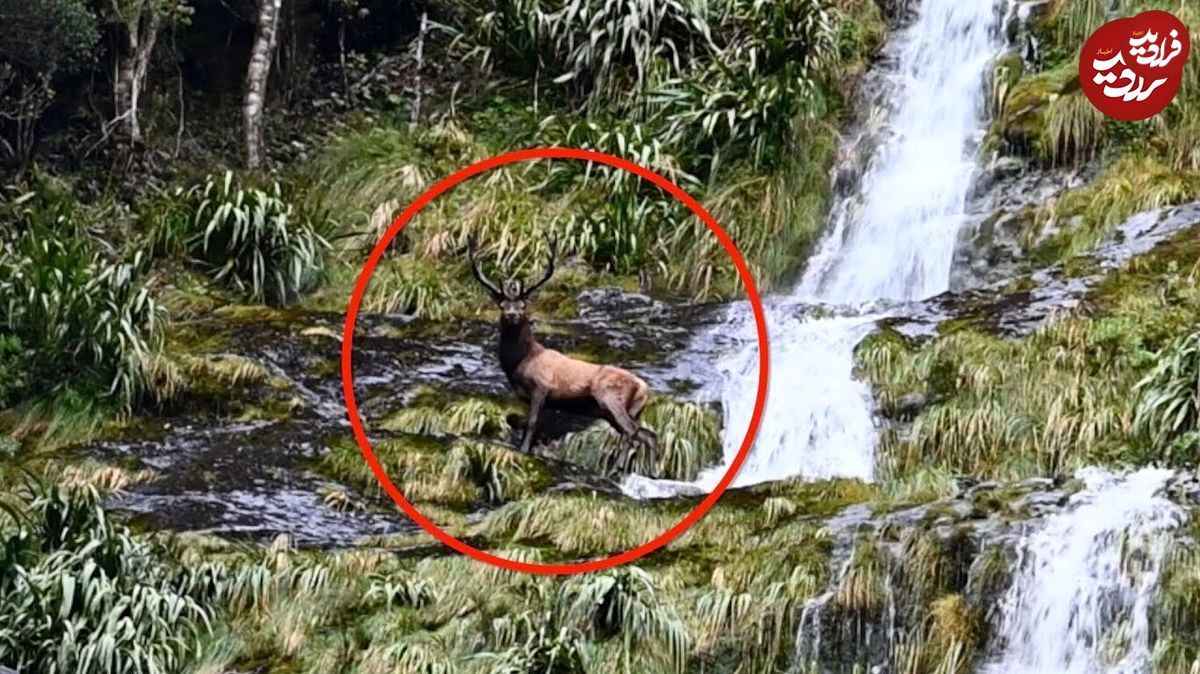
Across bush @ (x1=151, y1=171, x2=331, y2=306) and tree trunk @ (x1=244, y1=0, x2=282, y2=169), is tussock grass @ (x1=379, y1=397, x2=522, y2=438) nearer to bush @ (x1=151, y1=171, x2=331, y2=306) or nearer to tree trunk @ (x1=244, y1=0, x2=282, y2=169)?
bush @ (x1=151, y1=171, x2=331, y2=306)

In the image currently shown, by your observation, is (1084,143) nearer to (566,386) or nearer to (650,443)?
(650,443)

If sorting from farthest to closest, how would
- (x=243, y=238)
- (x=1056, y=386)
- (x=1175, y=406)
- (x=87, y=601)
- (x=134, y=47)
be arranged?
(x=134, y=47) → (x=243, y=238) → (x=1056, y=386) → (x=1175, y=406) → (x=87, y=601)

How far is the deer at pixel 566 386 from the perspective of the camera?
1277 cm

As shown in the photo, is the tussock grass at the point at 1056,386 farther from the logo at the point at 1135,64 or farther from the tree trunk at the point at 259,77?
the tree trunk at the point at 259,77

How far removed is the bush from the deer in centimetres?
381

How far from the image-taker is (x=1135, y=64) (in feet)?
57.3

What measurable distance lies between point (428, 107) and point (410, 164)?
5.17 ft

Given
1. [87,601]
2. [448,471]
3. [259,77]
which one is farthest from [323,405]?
[259,77]

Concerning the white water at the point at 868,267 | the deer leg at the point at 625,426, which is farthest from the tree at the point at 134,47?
the deer leg at the point at 625,426

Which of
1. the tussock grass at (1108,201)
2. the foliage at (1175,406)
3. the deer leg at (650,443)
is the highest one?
the tussock grass at (1108,201)

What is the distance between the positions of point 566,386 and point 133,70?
742cm

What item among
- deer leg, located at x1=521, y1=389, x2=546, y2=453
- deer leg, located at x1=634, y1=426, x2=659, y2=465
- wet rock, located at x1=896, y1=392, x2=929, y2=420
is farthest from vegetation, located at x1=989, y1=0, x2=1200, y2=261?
deer leg, located at x1=521, y1=389, x2=546, y2=453

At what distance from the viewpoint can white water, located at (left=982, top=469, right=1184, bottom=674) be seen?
9.65m

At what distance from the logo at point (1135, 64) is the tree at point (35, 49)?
357 inches
